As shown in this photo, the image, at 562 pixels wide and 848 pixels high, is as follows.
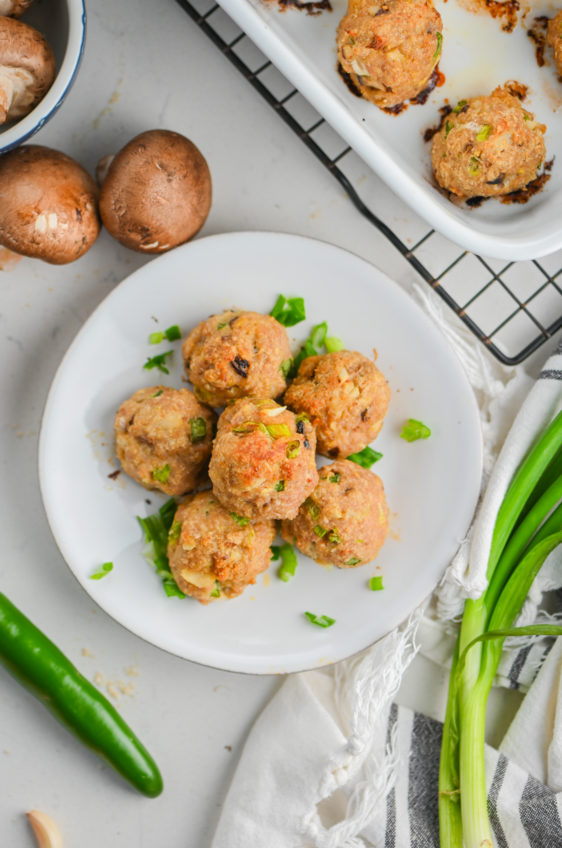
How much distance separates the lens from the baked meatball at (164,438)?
1.67 m

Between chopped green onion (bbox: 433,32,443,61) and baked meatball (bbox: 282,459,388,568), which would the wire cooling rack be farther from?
baked meatball (bbox: 282,459,388,568)

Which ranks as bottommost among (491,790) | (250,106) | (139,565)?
(491,790)

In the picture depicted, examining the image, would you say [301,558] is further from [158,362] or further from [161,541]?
[158,362]

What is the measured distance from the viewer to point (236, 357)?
5.41 ft

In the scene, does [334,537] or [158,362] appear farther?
[158,362]

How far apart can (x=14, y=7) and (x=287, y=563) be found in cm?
124

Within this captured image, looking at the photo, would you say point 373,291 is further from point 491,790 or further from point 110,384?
point 491,790

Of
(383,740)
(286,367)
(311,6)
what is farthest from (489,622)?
(311,6)

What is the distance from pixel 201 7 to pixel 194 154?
1.25 ft

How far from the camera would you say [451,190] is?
68.9 inches

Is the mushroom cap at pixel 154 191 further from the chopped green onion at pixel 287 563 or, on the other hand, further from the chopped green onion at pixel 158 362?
Answer: the chopped green onion at pixel 287 563

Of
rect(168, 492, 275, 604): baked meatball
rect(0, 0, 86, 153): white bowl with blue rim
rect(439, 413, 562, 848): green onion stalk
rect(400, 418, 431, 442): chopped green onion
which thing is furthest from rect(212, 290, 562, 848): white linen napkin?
rect(0, 0, 86, 153): white bowl with blue rim

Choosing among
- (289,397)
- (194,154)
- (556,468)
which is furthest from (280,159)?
(556,468)

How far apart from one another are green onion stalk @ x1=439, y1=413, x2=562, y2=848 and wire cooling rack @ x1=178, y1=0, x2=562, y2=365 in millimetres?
265
